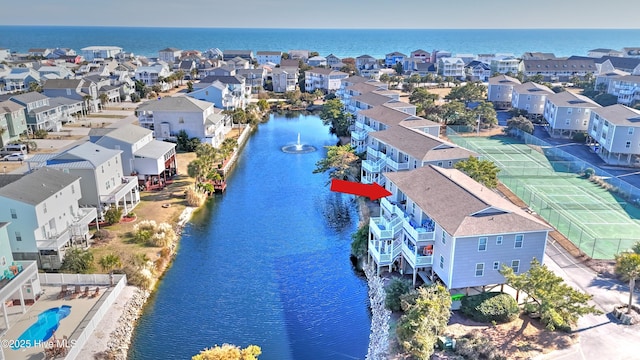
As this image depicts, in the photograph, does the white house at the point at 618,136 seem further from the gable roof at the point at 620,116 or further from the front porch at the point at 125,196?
the front porch at the point at 125,196

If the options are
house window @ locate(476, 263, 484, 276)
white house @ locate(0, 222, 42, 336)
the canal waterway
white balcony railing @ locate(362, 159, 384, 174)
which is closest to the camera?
white house @ locate(0, 222, 42, 336)

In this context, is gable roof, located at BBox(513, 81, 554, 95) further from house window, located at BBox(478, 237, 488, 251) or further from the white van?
the white van

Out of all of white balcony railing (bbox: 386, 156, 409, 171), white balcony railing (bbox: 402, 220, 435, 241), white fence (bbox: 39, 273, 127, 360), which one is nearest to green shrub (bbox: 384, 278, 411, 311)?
white balcony railing (bbox: 402, 220, 435, 241)

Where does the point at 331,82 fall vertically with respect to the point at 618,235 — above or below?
above

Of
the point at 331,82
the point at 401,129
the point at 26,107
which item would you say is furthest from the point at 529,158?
the point at 26,107

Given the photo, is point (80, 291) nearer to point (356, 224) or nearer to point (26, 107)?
point (356, 224)

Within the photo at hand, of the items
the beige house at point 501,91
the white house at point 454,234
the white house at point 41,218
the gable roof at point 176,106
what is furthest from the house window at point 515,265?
the beige house at point 501,91
